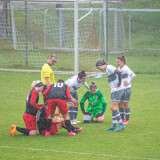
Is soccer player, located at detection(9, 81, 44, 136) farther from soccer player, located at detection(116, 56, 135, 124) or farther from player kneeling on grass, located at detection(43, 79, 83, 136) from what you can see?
soccer player, located at detection(116, 56, 135, 124)

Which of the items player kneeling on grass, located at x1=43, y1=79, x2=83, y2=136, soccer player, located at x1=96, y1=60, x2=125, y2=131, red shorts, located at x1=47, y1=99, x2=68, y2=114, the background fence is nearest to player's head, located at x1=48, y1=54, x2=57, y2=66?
soccer player, located at x1=96, y1=60, x2=125, y2=131

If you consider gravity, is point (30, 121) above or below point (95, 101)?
below

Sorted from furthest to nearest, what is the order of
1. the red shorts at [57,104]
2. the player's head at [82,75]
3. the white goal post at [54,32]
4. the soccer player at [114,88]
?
the white goal post at [54,32]
the player's head at [82,75]
the soccer player at [114,88]
the red shorts at [57,104]

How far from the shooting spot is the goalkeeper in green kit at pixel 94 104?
10961mm

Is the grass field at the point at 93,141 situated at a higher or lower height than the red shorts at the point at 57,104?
lower

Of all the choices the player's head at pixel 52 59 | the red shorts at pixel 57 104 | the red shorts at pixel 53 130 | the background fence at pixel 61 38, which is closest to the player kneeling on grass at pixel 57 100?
the red shorts at pixel 57 104

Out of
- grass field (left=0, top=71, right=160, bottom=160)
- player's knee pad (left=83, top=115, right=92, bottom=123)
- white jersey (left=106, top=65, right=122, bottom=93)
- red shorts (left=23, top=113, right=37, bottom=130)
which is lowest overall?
grass field (left=0, top=71, right=160, bottom=160)

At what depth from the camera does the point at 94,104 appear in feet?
Answer: 36.9

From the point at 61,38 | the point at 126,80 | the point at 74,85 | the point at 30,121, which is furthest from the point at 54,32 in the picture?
the point at 30,121

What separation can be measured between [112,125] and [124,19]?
634 inches

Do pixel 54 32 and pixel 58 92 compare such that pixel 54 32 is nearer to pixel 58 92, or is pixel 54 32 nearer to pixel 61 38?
pixel 61 38

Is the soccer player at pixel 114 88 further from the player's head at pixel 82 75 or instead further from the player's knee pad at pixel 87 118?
the player's knee pad at pixel 87 118

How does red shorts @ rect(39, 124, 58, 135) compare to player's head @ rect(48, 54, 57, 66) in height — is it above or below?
below

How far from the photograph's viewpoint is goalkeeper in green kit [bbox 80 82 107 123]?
36.0ft
